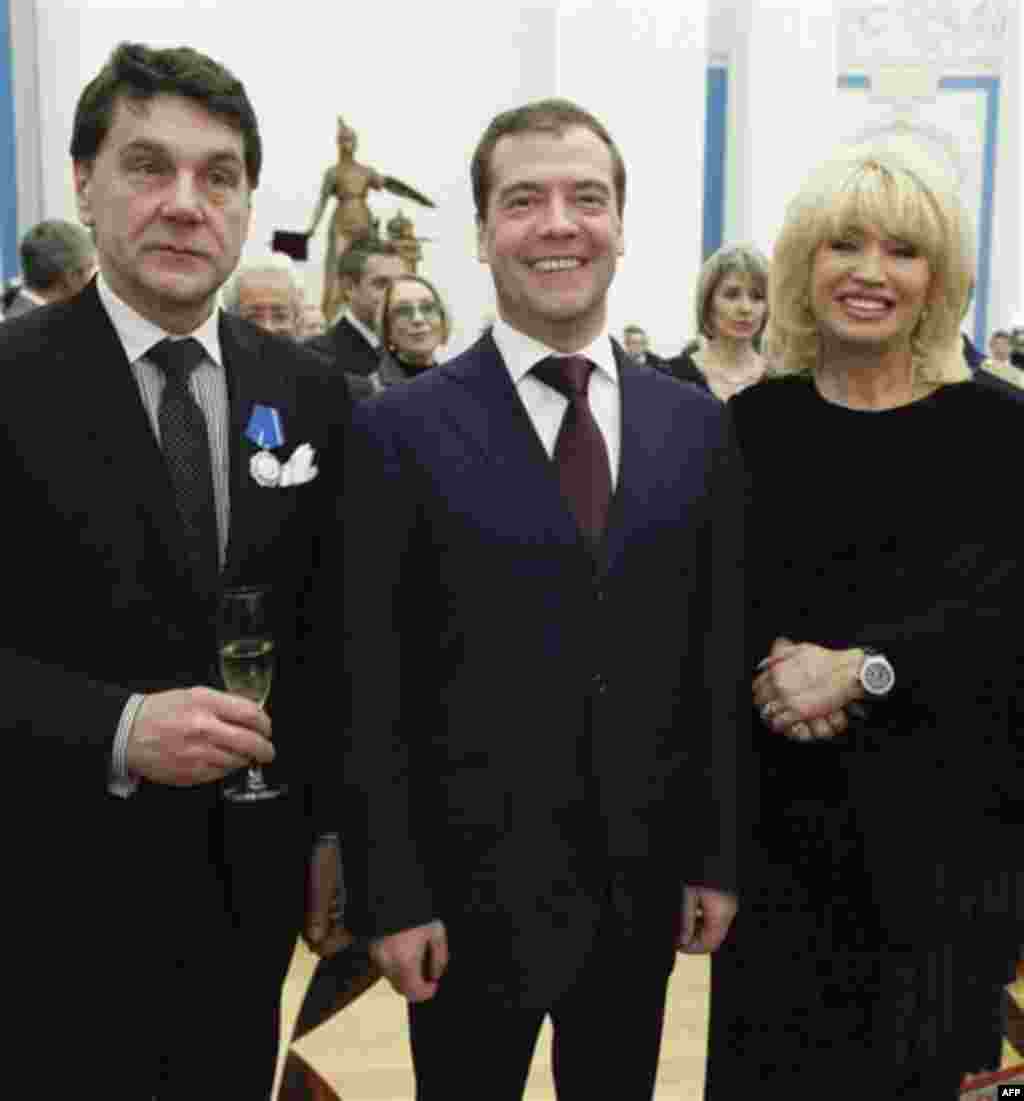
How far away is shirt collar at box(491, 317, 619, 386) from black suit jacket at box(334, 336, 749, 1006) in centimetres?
2

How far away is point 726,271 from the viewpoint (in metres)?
4.21

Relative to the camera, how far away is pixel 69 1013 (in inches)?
65.8

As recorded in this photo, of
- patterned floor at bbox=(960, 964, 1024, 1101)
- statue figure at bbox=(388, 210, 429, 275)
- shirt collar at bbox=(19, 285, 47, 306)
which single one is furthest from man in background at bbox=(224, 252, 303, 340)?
statue figure at bbox=(388, 210, 429, 275)

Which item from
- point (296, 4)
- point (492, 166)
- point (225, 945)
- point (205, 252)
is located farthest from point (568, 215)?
point (296, 4)

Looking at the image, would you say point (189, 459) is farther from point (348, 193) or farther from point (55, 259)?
point (348, 193)

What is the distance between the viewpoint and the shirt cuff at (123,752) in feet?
5.15

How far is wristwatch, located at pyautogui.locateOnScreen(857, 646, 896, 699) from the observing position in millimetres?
1907

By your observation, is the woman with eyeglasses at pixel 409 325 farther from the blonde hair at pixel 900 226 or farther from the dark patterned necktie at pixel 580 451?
the dark patterned necktie at pixel 580 451

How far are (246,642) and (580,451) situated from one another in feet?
1.74

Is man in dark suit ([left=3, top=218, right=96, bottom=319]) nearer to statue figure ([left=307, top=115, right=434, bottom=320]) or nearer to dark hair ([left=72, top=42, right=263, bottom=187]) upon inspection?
dark hair ([left=72, top=42, right=263, bottom=187])

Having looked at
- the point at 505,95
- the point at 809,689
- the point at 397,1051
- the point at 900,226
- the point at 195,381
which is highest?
the point at 505,95

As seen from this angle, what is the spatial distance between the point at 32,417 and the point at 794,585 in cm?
113

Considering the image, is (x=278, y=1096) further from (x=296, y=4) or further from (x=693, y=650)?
(x=296, y=4)

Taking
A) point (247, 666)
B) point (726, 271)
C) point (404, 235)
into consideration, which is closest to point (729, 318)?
point (726, 271)
